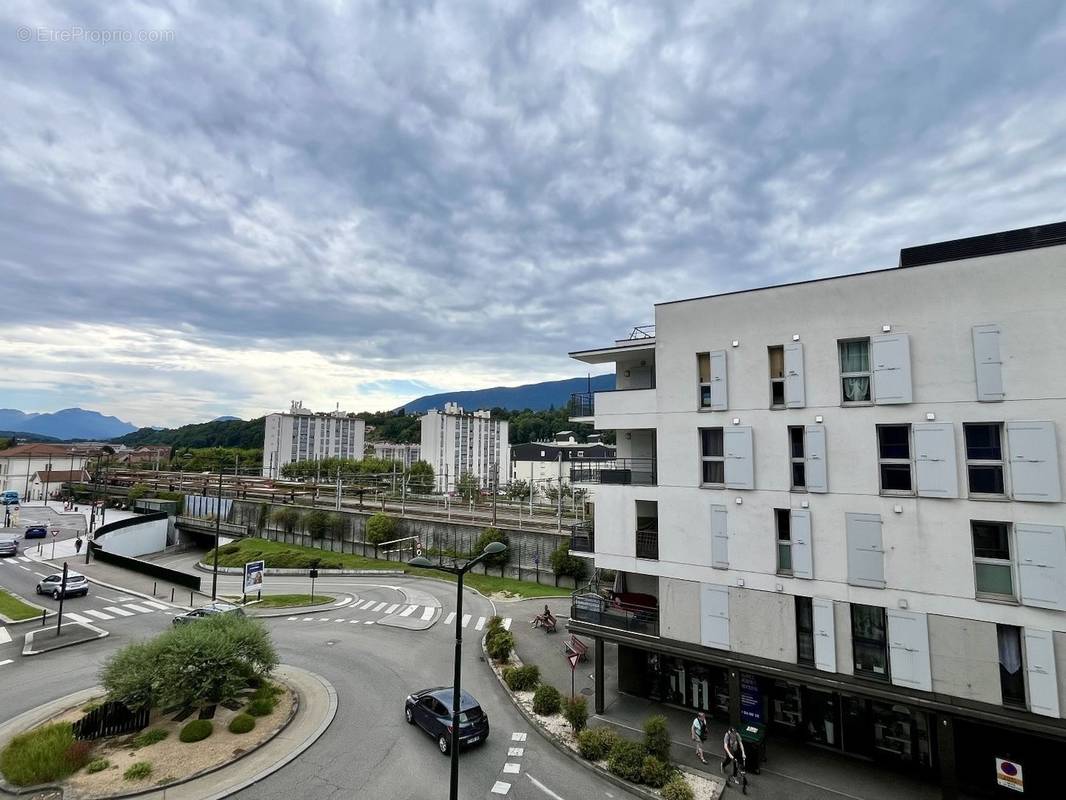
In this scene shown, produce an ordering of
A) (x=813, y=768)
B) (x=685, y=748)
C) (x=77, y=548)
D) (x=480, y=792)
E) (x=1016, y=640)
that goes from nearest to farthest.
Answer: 1. (x=1016, y=640)
2. (x=480, y=792)
3. (x=813, y=768)
4. (x=685, y=748)
5. (x=77, y=548)

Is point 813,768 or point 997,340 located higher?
point 997,340

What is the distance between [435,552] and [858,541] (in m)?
40.2

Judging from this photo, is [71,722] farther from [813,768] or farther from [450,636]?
[813,768]

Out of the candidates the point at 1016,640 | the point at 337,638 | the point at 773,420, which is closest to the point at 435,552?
the point at 337,638

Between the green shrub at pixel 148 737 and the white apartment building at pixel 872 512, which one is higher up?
the white apartment building at pixel 872 512

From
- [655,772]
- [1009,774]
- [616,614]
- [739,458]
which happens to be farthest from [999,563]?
[616,614]

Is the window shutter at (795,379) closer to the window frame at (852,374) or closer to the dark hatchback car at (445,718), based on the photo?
the window frame at (852,374)

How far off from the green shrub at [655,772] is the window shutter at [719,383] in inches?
393

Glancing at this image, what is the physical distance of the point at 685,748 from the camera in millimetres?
14703

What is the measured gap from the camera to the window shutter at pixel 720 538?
587 inches

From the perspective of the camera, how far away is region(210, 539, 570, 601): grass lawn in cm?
3588

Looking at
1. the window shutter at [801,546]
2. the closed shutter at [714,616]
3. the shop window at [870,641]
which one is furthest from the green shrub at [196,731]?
the shop window at [870,641]

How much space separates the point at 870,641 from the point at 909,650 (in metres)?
0.86

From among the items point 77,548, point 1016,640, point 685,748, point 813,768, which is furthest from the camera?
point 77,548
